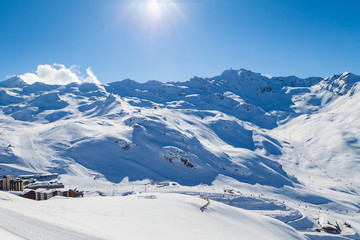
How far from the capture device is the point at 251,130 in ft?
495

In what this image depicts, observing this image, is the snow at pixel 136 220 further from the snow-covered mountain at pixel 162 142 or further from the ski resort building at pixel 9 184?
the snow-covered mountain at pixel 162 142

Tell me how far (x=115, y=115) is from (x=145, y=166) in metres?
63.4

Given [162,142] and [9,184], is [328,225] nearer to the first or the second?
[9,184]

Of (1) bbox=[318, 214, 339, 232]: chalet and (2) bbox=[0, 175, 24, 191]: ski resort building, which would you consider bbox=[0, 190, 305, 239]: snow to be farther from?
(2) bbox=[0, 175, 24, 191]: ski resort building

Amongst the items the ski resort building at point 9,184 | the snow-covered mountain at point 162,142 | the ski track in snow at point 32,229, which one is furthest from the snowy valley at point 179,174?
the ski resort building at point 9,184

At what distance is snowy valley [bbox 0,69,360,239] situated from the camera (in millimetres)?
17737

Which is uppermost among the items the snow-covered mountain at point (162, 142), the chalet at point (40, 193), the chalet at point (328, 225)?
the snow-covered mountain at point (162, 142)

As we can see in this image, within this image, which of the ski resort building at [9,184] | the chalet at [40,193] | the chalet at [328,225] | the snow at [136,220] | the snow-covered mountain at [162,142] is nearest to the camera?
the snow at [136,220]

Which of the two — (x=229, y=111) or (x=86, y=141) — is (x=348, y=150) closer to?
(x=229, y=111)

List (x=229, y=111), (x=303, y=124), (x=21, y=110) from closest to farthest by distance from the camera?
(x=21, y=110)
(x=303, y=124)
(x=229, y=111)

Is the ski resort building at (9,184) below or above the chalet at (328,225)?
below

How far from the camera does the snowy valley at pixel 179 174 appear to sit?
698 inches

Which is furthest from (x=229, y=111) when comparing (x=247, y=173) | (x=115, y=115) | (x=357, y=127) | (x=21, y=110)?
(x=21, y=110)

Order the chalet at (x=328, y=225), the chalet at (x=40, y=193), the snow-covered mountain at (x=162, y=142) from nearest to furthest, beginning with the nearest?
the chalet at (x=40, y=193), the chalet at (x=328, y=225), the snow-covered mountain at (x=162, y=142)
